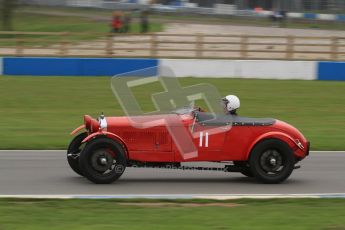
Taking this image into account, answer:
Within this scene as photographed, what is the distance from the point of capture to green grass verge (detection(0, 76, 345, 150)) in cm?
1394

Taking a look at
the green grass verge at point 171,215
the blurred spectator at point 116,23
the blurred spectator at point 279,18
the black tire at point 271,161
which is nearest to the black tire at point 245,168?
the black tire at point 271,161

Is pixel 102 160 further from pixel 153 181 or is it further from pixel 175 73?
pixel 175 73

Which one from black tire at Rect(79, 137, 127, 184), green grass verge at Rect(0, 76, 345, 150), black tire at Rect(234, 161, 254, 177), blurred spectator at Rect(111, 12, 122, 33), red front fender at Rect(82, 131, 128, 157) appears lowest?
green grass verge at Rect(0, 76, 345, 150)

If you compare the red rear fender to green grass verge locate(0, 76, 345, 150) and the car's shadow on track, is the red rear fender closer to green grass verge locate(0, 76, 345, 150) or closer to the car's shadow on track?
the car's shadow on track

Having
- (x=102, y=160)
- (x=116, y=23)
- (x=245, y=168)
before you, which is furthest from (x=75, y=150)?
(x=116, y=23)

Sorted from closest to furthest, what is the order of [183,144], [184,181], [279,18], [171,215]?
[171,215] < [183,144] < [184,181] < [279,18]

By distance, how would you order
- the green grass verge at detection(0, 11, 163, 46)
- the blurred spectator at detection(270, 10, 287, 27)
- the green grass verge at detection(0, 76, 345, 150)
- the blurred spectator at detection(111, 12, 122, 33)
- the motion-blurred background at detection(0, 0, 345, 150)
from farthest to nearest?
the blurred spectator at detection(270, 10, 287, 27) → the green grass verge at detection(0, 11, 163, 46) → the blurred spectator at detection(111, 12, 122, 33) → the motion-blurred background at detection(0, 0, 345, 150) → the green grass verge at detection(0, 76, 345, 150)

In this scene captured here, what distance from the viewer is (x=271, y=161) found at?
30.6ft

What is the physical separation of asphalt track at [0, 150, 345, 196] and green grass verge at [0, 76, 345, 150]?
2.13 m

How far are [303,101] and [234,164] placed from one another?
11.0 metres

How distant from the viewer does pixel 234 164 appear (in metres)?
9.64

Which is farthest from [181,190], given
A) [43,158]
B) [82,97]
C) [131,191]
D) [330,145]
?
[82,97]

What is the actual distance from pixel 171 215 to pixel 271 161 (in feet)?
8.30

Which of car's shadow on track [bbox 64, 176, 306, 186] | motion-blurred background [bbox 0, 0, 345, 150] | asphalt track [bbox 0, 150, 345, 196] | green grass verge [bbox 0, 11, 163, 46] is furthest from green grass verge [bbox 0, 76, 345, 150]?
green grass verge [bbox 0, 11, 163, 46]
